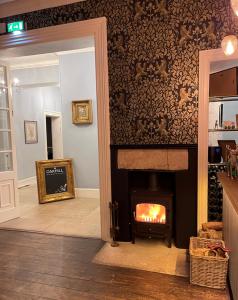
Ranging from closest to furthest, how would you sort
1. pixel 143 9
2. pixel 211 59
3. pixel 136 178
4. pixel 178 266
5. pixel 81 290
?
pixel 81 290
pixel 178 266
pixel 211 59
pixel 143 9
pixel 136 178

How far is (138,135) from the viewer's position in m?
2.84

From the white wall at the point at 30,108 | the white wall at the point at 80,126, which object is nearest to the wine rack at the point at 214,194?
the white wall at the point at 80,126

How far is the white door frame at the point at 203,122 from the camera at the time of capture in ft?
8.32

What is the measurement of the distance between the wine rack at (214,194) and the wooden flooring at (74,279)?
99cm

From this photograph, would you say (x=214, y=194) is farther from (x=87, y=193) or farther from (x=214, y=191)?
(x=87, y=193)

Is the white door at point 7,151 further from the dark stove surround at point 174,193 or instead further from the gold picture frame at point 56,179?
the dark stove surround at point 174,193

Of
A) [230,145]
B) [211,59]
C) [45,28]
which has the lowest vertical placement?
[230,145]

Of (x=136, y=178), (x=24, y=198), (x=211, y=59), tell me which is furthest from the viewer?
(x=24, y=198)

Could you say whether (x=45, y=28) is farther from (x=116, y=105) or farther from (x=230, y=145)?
(x=230, y=145)

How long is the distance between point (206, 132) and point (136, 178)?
1006 millimetres

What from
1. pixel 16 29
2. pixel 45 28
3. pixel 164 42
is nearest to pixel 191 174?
pixel 164 42

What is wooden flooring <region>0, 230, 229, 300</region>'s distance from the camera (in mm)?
1986

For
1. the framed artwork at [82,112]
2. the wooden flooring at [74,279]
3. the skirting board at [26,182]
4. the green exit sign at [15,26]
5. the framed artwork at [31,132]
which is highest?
the green exit sign at [15,26]

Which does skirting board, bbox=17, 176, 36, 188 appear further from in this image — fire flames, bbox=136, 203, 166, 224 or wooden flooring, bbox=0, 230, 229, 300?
fire flames, bbox=136, 203, 166, 224
